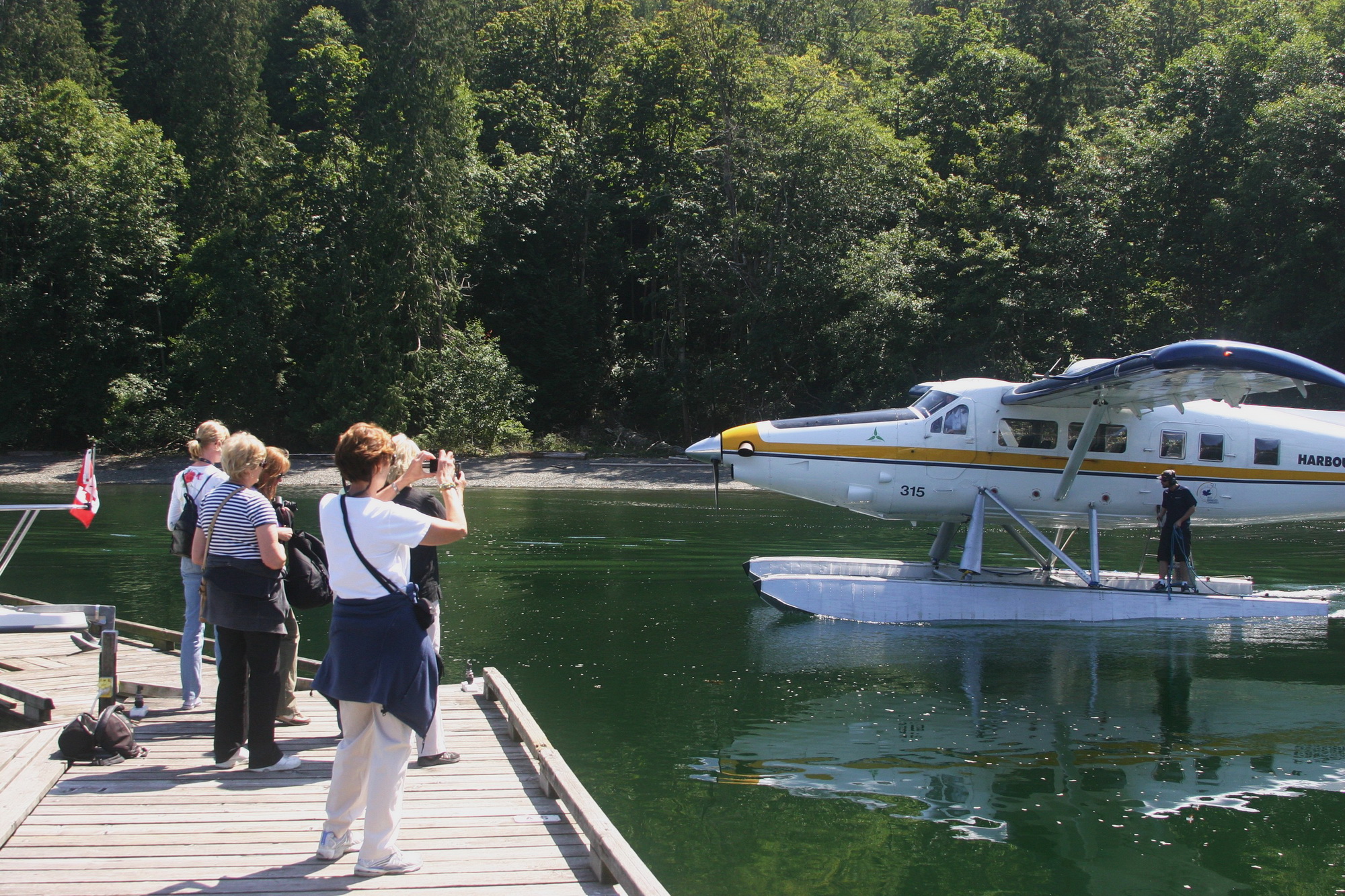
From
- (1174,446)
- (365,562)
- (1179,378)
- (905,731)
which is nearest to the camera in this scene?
(365,562)

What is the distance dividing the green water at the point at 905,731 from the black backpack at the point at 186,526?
2.81 m

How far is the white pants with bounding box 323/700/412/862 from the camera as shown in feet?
13.0

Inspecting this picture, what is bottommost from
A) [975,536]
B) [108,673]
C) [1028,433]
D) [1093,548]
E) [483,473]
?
[483,473]

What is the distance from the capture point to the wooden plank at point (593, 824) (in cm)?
373

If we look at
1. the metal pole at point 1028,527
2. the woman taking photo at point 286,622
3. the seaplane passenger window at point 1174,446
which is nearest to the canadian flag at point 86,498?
the woman taking photo at point 286,622

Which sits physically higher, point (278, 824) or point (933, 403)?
point (933, 403)

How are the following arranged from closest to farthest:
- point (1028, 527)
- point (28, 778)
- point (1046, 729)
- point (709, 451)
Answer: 1. point (28, 778)
2. point (1046, 729)
3. point (709, 451)
4. point (1028, 527)

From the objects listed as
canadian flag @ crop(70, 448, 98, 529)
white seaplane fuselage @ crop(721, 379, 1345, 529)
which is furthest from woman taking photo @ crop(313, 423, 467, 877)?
white seaplane fuselage @ crop(721, 379, 1345, 529)

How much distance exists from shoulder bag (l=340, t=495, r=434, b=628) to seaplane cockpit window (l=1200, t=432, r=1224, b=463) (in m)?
11.6

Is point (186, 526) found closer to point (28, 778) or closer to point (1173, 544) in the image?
point (28, 778)

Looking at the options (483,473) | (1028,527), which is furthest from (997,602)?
(483,473)

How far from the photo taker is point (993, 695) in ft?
29.5

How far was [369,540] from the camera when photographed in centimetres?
389

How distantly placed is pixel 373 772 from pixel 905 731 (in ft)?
16.2
